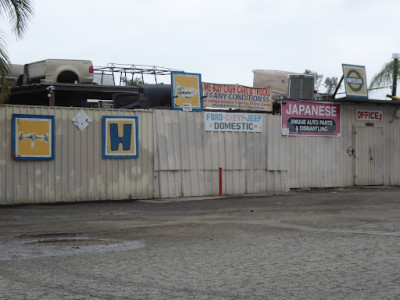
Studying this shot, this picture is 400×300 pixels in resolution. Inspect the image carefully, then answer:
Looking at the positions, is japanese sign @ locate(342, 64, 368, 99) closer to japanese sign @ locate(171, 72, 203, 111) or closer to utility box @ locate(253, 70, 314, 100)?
utility box @ locate(253, 70, 314, 100)

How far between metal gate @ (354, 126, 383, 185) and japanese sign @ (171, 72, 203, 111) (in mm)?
7369

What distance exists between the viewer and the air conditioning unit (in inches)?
860

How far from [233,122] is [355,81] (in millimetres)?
6011

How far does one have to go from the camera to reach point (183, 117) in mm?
18672

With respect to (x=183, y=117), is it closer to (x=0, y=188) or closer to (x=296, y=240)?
(x=0, y=188)

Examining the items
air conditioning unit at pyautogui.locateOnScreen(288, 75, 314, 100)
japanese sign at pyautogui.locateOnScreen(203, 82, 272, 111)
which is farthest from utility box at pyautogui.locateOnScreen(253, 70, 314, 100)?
japanese sign at pyautogui.locateOnScreen(203, 82, 272, 111)

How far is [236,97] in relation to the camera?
66.6 ft

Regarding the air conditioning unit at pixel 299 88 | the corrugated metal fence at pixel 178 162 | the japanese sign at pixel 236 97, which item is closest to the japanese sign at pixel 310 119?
the corrugated metal fence at pixel 178 162

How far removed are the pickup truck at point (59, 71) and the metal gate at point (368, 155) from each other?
36.0 ft

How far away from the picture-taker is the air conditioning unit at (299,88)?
71.7 feet

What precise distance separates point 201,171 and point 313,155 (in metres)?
5.11

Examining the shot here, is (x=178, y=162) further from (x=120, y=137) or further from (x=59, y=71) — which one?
(x=59, y=71)

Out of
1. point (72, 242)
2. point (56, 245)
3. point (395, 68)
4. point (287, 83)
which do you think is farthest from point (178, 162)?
point (395, 68)

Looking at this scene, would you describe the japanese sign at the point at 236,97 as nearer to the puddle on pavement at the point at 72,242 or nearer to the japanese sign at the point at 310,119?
the japanese sign at the point at 310,119
